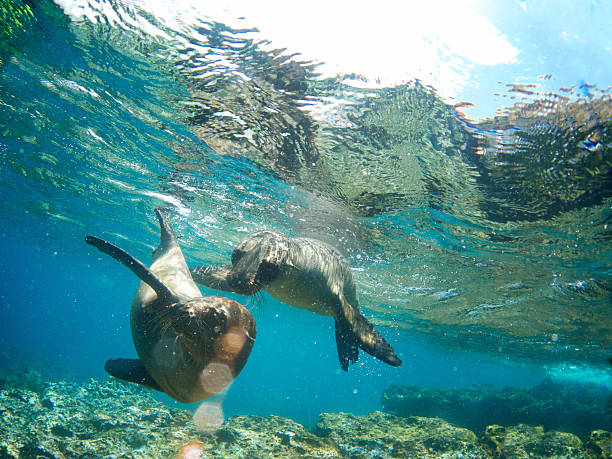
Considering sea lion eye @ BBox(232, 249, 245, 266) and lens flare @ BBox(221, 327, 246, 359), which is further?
sea lion eye @ BBox(232, 249, 245, 266)

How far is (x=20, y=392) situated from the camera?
13.0 meters

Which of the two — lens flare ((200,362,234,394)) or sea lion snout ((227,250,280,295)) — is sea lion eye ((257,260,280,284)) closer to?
sea lion snout ((227,250,280,295))

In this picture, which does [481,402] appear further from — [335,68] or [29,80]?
[29,80]

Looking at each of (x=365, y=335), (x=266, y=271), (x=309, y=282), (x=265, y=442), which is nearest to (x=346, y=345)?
(x=365, y=335)

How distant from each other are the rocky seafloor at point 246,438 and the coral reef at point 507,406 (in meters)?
6.04

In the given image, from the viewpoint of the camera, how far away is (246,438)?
8.66m

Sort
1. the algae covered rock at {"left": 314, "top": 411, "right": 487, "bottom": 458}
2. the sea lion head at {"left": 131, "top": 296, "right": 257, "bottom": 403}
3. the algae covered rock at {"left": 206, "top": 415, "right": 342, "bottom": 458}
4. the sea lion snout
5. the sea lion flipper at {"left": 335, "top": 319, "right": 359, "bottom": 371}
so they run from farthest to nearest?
the algae covered rock at {"left": 314, "top": 411, "right": 487, "bottom": 458}
the algae covered rock at {"left": 206, "top": 415, "right": 342, "bottom": 458}
the sea lion flipper at {"left": 335, "top": 319, "right": 359, "bottom": 371}
the sea lion snout
the sea lion head at {"left": 131, "top": 296, "right": 257, "bottom": 403}

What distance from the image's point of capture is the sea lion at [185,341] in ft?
7.02

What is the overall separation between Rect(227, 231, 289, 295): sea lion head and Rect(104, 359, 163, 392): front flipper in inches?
44.1

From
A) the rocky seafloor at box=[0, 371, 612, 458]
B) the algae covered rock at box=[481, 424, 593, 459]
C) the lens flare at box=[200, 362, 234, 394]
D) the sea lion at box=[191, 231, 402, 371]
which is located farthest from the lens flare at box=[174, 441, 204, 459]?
the algae covered rock at box=[481, 424, 593, 459]

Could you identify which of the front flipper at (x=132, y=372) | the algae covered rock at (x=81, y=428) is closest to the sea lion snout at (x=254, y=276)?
the front flipper at (x=132, y=372)

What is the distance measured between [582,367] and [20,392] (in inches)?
1682

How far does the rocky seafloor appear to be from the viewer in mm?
7688

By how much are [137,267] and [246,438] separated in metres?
8.28
